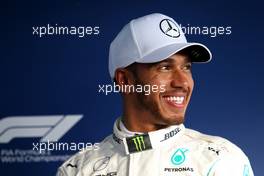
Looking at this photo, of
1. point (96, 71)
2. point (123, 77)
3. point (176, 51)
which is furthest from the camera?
point (96, 71)

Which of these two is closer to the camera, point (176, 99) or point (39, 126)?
point (176, 99)

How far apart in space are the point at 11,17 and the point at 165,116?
2.50 feet

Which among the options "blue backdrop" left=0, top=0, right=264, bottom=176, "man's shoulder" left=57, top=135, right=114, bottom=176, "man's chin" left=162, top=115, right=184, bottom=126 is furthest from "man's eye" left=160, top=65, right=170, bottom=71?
"blue backdrop" left=0, top=0, right=264, bottom=176

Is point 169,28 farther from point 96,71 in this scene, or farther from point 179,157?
point 96,71

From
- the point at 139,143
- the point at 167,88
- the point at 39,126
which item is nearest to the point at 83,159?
the point at 139,143

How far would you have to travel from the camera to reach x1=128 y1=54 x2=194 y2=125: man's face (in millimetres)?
1207

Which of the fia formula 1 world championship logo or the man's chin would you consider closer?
the man's chin

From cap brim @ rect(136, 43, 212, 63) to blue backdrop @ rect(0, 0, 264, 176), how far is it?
0.41m

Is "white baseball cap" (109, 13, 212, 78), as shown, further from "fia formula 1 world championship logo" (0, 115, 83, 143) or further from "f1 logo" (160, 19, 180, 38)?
"fia formula 1 world championship logo" (0, 115, 83, 143)

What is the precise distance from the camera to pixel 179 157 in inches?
46.4

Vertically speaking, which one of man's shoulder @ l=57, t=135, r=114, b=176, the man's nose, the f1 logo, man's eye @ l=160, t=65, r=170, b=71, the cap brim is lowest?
man's shoulder @ l=57, t=135, r=114, b=176

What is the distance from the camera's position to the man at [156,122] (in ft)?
3.82

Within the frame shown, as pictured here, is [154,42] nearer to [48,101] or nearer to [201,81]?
[201,81]

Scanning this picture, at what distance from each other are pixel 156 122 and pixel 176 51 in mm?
164
